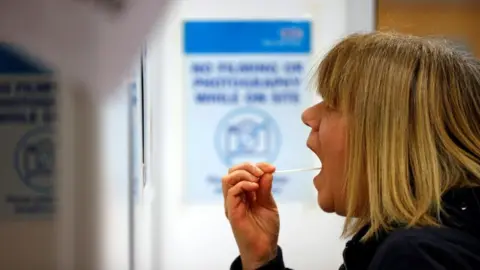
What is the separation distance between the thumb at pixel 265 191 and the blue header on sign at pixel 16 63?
1.51ft

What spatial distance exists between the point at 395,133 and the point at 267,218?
311 mm

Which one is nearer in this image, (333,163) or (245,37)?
(333,163)

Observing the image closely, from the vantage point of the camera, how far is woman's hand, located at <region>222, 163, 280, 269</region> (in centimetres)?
90

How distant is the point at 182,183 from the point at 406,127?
0.58 metres

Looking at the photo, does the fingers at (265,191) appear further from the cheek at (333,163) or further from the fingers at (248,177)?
the cheek at (333,163)

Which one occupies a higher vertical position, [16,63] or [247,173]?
[16,63]

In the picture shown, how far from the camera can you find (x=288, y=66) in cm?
117

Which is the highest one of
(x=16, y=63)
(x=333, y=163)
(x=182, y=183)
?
(x=16, y=63)

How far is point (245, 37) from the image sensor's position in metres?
1.16

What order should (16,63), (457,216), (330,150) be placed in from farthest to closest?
1. (330,150)
2. (457,216)
3. (16,63)

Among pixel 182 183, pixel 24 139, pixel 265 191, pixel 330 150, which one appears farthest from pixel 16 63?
pixel 182 183

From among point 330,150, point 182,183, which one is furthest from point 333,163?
point 182,183

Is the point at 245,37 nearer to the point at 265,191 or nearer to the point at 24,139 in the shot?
the point at 265,191

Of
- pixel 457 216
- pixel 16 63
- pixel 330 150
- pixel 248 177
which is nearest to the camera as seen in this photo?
pixel 16 63
